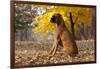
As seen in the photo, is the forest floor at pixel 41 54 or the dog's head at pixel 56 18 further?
the dog's head at pixel 56 18

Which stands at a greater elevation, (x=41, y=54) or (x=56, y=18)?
(x=56, y=18)

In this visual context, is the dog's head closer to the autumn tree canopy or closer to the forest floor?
the autumn tree canopy

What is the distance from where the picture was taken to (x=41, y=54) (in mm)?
2303

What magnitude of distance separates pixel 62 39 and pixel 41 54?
1.08ft

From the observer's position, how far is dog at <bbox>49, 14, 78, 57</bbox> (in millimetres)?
2358

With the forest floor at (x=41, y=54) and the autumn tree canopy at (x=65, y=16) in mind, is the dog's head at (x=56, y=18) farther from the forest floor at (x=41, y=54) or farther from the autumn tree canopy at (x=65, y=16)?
the forest floor at (x=41, y=54)

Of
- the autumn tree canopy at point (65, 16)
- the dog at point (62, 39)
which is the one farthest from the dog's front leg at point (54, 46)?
the autumn tree canopy at point (65, 16)

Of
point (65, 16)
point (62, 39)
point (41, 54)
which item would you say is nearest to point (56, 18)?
point (65, 16)

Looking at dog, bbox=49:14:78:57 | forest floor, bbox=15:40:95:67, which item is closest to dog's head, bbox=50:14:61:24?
dog, bbox=49:14:78:57

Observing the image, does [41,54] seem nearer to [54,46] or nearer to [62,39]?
[54,46]

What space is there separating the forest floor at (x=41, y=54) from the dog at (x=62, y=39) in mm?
52

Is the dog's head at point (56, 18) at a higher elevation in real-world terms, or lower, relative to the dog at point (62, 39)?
higher

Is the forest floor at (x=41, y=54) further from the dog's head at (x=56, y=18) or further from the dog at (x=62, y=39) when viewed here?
the dog's head at (x=56, y=18)

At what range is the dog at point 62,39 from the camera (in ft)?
7.74
